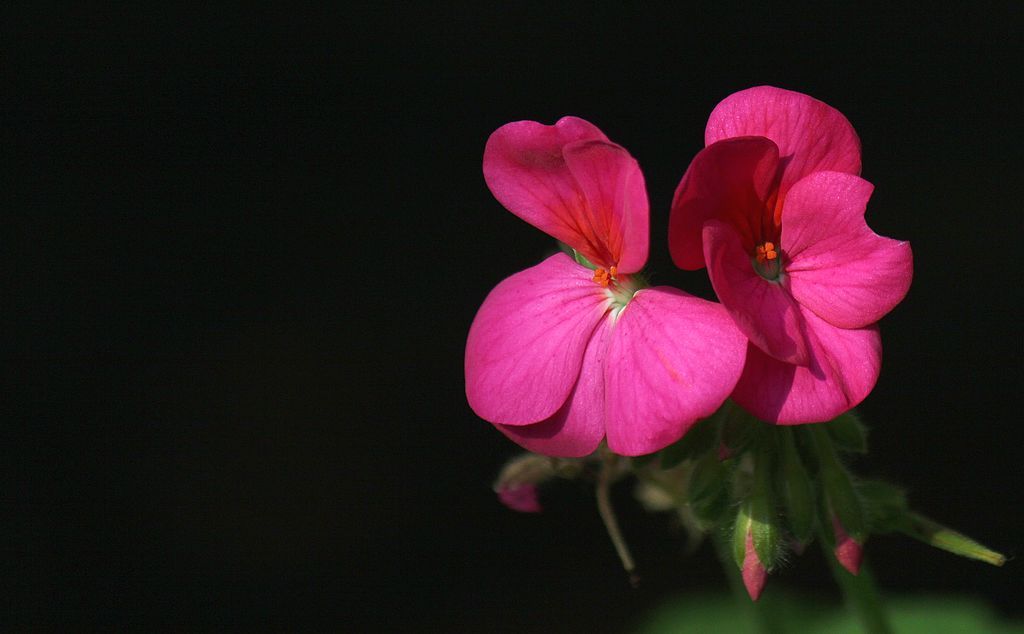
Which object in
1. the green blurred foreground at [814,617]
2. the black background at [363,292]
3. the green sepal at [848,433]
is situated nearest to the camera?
the green sepal at [848,433]

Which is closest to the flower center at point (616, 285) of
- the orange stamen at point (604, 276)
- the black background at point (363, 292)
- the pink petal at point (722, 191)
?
the orange stamen at point (604, 276)

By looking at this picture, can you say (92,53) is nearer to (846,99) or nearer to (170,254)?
(170,254)

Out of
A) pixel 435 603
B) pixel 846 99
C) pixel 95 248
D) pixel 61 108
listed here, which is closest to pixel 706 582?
pixel 435 603

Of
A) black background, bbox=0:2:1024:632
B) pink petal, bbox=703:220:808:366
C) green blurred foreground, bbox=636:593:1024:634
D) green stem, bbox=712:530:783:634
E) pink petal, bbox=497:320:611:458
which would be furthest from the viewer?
black background, bbox=0:2:1024:632

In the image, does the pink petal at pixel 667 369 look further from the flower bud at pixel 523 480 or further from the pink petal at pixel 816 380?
the flower bud at pixel 523 480

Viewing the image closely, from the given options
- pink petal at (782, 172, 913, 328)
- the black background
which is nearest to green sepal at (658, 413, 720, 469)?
pink petal at (782, 172, 913, 328)

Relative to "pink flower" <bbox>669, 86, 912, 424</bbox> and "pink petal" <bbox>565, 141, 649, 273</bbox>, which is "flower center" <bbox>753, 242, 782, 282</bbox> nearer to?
"pink flower" <bbox>669, 86, 912, 424</bbox>
